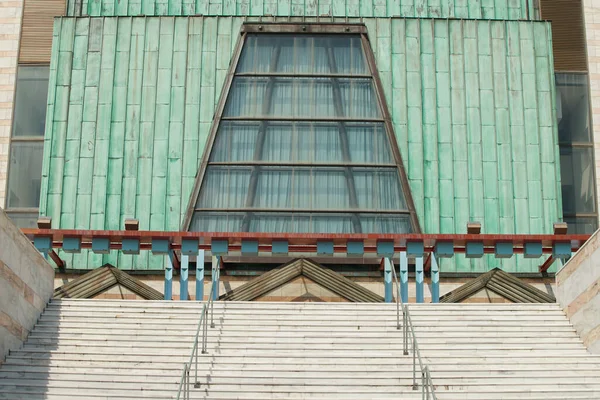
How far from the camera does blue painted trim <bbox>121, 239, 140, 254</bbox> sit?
106 ft

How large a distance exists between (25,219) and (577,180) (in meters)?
16.7

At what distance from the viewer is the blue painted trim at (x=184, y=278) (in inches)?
1303

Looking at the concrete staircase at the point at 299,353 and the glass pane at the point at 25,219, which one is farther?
the glass pane at the point at 25,219

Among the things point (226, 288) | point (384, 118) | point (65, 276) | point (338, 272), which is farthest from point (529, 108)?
point (65, 276)

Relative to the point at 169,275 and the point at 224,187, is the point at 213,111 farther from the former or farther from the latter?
the point at 169,275

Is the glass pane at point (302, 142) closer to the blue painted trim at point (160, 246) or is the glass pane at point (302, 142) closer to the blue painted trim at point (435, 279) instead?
the blue painted trim at point (435, 279)

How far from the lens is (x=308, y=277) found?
108 ft

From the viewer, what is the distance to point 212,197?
36.5m

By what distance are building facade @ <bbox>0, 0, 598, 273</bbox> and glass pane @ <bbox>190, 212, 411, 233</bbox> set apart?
4 centimetres

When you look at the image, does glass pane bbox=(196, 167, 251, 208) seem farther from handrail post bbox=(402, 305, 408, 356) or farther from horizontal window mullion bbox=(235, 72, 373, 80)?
handrail post bbox=(402, 305, 408, 356)

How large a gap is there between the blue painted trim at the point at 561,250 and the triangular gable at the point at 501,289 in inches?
48.3

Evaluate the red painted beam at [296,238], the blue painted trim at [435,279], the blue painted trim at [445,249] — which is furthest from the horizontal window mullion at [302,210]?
the blue painted trim at [445,249]

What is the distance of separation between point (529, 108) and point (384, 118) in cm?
437

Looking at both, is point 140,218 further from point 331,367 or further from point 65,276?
point 331,367
